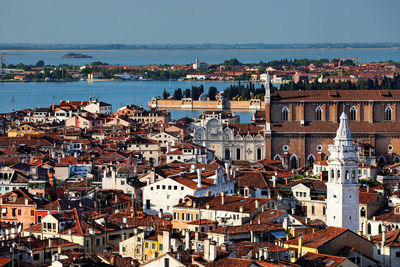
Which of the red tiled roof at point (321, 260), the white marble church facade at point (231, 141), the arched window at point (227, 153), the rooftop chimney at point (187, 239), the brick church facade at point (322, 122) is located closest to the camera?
the red tiled roof at point (321, 260)

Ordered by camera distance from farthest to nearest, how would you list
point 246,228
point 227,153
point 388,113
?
point 227,153
point 388,113
point 246,228

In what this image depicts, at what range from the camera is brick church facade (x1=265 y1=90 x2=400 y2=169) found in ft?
143

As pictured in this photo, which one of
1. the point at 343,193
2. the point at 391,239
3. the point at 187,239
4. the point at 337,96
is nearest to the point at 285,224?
the point at 343,193

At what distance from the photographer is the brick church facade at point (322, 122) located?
4344 centimetres

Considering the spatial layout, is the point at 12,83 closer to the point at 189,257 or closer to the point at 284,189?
the point at 284,189

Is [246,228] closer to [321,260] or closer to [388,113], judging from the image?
[321,260]

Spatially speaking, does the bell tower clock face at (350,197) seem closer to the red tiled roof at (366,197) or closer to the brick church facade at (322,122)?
the red tiled roof at (366,197)

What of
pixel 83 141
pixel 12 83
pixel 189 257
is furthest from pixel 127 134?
pixel 12 83

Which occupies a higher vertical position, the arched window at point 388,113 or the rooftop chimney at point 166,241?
the rooftop chimney at point 166,241

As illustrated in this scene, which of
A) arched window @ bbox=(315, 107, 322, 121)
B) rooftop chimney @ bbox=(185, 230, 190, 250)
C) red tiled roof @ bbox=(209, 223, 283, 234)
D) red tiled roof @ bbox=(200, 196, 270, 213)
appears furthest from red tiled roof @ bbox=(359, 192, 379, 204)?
arched window @ bbox=(315, 107, 322, 121)

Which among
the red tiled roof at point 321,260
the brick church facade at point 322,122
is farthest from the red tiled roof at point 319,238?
the brick church facade at point 322,122

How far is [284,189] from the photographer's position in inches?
1121

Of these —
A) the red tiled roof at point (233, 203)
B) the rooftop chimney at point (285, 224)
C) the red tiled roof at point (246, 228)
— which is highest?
the red tiled roof at point (246, 228)

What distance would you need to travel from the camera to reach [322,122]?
45.2 meters
